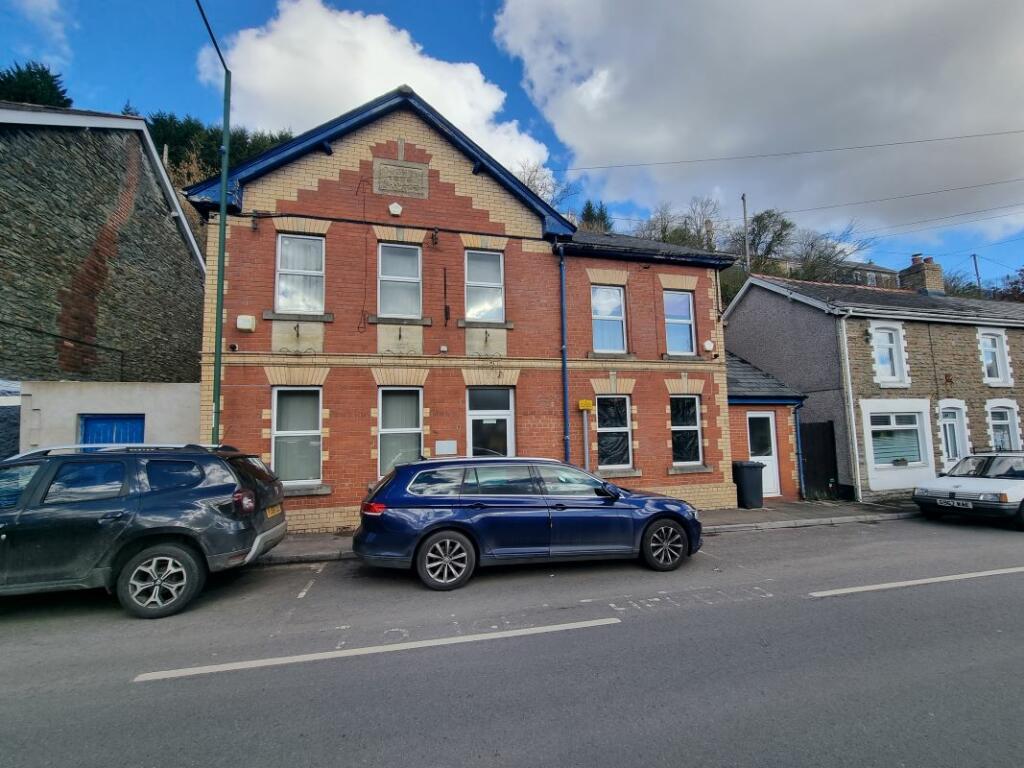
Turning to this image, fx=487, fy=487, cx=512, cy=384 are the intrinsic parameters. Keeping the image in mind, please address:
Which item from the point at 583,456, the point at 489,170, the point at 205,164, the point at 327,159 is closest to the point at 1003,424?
the point at 583,456

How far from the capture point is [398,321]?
10.2 meters

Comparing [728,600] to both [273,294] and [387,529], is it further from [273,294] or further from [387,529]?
[273,294]

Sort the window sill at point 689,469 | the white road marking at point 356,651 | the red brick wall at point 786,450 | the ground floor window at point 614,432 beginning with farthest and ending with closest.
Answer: the red brick wall at point 786,450
the window sill at point 689,469
the ground floor window at point 614,432
the white road marking at point 356,651

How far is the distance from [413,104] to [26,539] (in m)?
9.94

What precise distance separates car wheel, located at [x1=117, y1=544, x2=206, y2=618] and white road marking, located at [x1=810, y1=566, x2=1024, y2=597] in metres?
7.09

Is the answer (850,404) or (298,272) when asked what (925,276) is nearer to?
(850,404)

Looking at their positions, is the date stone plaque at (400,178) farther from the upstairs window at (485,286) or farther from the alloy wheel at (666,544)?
the alloy wheel at (666,544)

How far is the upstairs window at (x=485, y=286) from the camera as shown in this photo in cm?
1090

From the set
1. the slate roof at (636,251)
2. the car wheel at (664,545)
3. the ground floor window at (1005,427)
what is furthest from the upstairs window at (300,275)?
the ground floor window at (1005,427)

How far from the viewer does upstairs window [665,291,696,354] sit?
12328 millimetres

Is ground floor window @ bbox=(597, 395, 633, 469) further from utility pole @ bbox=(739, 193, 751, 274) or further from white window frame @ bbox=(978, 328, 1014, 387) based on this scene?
utility pole @ bbox=(739, 193, 751, 274)

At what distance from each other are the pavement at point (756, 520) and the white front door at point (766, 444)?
0.66 m

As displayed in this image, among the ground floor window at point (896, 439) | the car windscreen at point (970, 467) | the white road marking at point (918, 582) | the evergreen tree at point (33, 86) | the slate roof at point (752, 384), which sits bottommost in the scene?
the white road marking at point (918, 582)

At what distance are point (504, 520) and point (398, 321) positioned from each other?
541 cm
